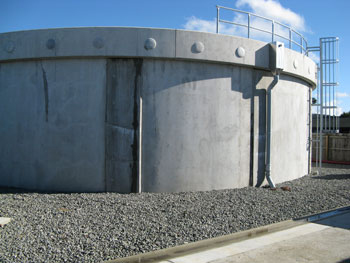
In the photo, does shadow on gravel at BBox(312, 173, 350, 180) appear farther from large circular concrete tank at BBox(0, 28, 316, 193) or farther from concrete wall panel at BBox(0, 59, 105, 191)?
concrete wall panel at BBox(0, 59, 105, 191)

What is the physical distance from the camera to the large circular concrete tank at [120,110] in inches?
360

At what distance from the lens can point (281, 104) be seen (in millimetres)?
11477

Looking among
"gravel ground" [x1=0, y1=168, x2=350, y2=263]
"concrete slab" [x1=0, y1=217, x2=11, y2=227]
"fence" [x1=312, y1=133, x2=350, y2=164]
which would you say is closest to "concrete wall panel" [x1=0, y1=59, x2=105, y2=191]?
"gravel ground" [x1=0, y1=168, x2=350, y2=263]

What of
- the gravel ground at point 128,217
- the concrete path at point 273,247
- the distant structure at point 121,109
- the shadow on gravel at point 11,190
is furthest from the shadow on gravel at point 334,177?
the shadow on gravel at point 11,190

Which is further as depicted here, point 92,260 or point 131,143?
point 131,143

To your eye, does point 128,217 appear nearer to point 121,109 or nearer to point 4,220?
point 4,220

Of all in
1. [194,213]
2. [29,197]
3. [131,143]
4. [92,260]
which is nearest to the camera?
[92,260]

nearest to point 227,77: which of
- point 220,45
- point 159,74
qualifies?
point 220,45

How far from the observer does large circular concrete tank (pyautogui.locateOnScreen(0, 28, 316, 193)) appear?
9.16 metres

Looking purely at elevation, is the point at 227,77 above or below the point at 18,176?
above

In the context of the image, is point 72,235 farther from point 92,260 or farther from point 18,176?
point 18,176

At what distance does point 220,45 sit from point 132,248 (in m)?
6.34

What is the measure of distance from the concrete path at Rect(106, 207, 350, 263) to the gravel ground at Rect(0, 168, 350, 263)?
0.22 metres

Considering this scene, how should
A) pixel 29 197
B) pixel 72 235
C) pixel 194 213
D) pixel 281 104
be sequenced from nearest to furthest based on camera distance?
pixel 72 235, pixel 194 213, pixel 29 197, pixel 281 104
